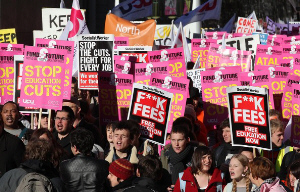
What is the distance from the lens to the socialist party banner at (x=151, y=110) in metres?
10.3

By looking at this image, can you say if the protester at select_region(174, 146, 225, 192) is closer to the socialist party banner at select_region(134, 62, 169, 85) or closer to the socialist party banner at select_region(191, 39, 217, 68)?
the socialist party banner at select_region(134, 62, 169, 85)

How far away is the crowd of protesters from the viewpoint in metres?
7.72

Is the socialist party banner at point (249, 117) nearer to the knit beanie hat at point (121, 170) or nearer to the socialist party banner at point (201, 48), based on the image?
the knit beanie hat at point (121, 170)

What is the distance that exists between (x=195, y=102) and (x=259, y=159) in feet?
18.1

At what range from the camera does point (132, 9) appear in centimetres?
2191

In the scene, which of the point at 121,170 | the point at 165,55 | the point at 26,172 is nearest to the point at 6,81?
the point at 165,55

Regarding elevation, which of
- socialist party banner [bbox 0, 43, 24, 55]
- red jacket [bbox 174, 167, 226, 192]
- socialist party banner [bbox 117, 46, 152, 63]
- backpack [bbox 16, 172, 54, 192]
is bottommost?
red jacket [bbox 174, 167, 226, 192]

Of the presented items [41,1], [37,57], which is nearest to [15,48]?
[37,57]

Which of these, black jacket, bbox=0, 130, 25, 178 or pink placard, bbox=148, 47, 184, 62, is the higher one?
pink placard, bbox=148, 47, 184, 62

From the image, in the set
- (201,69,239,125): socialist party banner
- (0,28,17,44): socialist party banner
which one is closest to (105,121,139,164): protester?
(201,69,239,125): socialist party banner

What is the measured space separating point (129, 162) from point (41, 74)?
3.97 meters

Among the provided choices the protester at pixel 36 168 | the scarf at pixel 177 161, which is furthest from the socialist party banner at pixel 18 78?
the protester at pixel 36 168

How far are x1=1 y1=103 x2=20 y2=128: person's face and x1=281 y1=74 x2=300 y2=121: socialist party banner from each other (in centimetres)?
412

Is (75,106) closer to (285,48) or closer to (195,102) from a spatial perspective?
(195,102)
